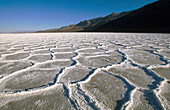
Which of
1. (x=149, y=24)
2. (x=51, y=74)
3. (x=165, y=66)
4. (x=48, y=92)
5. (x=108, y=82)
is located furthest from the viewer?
(x=149, y=24)

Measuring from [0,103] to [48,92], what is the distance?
0.29 meters

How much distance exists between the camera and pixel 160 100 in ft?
2.16

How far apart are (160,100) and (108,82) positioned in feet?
1.28

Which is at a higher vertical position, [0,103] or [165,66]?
[0,103]

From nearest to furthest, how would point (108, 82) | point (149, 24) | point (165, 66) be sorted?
1. point (108, 82)
2. point (165, 66)
3. point (149, 24)

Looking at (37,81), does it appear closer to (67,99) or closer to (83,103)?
(67,99)

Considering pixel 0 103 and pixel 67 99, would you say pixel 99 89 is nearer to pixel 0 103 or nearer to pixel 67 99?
pixel 67 99

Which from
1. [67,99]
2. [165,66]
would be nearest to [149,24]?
[165,66]

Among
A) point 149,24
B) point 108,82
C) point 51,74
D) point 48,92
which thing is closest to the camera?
point 48,92

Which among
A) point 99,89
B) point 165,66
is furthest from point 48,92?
point 165,66

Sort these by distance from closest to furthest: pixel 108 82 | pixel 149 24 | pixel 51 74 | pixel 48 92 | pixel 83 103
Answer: pixel 83 103, pixel 48 92, pixel 108 82, pixel 51 74, pixel 149 24

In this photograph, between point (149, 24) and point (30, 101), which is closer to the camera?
point (30, 101)

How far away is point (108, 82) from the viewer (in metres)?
0.92

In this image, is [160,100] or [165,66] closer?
[160,100]
